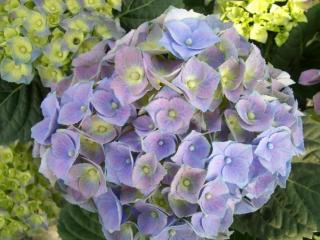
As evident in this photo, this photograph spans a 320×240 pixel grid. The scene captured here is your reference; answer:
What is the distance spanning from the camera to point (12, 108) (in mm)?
1435

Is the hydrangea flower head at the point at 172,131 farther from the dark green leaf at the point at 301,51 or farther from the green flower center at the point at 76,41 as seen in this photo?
the dark green leaf at the point at 301,51

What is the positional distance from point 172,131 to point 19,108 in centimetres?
61

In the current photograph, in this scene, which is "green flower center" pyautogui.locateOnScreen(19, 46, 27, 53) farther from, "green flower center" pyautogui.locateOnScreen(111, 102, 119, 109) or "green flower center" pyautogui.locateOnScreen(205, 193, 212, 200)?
"green flower center" pyautogui.locateOnScreen(205, 193, 212, 200)

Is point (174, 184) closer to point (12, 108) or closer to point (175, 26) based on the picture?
point (175, 26)

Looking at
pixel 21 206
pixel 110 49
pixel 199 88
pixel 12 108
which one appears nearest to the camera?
pixel 199 88

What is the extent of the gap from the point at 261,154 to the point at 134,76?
9.0 inches

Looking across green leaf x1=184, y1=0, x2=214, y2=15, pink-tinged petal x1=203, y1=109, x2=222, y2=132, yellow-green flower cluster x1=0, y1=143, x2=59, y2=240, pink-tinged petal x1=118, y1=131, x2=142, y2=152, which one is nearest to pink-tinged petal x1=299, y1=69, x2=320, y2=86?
green leaf x1=184, y1=0, x2=214, y2=15

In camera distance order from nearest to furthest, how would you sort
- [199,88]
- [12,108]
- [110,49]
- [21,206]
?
[199,88], [110,49], [12,108], [21,206]

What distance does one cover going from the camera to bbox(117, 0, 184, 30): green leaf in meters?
1.43

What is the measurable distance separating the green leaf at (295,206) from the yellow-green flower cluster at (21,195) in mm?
558

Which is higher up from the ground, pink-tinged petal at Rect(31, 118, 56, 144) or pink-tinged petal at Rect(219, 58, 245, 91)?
pink-tinged petal at Rect(219, 58, 245, 91)

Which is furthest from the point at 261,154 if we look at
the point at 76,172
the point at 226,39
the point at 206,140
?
the point at 76,172

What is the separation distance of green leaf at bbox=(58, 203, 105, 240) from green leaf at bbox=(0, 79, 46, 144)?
0.64 feet

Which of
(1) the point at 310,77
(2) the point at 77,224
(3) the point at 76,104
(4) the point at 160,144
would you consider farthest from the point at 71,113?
(1) the point at 310,77
